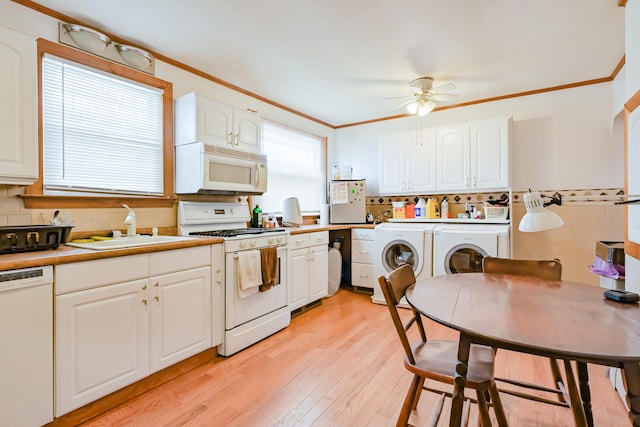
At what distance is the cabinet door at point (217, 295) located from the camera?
2.31 meters

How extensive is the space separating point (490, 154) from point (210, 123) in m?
2.88

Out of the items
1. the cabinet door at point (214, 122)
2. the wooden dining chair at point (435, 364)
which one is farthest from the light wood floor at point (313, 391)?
the cabinet door at point (214, 122)

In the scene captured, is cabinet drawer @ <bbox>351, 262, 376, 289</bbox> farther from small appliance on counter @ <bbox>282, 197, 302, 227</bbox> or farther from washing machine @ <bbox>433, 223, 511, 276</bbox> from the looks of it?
small appliance on counter @ <bbox>282, 197, 302, 227</bbox>

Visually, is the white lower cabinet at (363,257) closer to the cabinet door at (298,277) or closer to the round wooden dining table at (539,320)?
the cabinet door at (298,277)

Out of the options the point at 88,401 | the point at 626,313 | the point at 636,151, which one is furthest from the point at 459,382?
the point at 88,401

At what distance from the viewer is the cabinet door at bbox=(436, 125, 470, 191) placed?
11.8 feet

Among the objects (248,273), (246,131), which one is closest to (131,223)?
(248,273)

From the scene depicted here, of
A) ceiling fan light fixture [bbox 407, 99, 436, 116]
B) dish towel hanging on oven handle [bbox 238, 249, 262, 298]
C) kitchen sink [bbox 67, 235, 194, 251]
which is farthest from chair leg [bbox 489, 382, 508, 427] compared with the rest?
ceiling fan light fixture [bbox 407, 99, 436, 116]

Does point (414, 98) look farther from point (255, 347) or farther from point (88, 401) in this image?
point (88, 401)

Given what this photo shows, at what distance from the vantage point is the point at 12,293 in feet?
4.56

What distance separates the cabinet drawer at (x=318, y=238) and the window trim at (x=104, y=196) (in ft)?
4.64

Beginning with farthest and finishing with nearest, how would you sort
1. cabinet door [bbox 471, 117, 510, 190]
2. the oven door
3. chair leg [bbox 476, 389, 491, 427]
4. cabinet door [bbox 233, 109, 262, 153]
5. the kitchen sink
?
cabinet door [bbox 471, 117, 510, 190] → cabinet door [bbox 233, 109, 262, 153] → the oven door → the kitchen sink → chair leg [bbox 476, 389, 491, 427]

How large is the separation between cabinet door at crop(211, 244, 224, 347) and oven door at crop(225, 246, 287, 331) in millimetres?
39

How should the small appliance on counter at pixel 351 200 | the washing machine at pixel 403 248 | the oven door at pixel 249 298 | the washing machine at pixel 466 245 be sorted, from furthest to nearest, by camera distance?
the small appliance on counter at pixel 351 200 < the washing machine at pixel 403 248 < the washing machine at pixel 466 245 < the oven door at pixel 249 298
